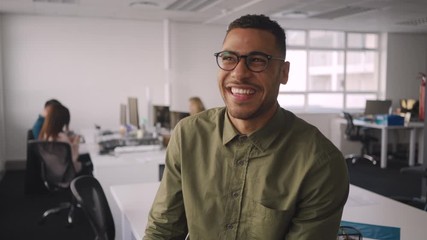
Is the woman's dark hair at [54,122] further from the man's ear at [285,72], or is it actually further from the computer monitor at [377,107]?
the computer monitor at [377,107]

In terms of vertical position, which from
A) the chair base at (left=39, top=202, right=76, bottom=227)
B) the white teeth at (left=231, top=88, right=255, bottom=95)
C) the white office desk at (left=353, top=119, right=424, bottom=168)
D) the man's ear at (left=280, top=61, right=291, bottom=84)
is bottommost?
the chair base at (left=39, top=202, right=76, bottom=227)

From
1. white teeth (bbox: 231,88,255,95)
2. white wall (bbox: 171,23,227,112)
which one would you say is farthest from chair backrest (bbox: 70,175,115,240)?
white wall (bbox: 171,23,227,112)

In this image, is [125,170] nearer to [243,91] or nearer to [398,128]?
[243,91]

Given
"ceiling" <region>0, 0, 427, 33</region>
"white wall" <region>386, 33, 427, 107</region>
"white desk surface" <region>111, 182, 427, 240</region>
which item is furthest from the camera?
"white wall" <region>386, 33, 427, 107</region>

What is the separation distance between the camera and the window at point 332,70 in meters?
8.91

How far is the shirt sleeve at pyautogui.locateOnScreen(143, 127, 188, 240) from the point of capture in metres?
1.39

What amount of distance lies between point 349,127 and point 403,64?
8.78 ft

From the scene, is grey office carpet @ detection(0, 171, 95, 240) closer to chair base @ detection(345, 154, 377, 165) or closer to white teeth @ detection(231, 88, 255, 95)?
white teeth @ detection(231, 88, 255, 95)

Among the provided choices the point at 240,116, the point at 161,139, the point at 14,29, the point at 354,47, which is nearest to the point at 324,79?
the point at 354,47

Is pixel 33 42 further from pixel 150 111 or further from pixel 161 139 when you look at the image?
pixel 161 139

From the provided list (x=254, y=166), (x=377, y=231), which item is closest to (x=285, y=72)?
(x=254, y=166)

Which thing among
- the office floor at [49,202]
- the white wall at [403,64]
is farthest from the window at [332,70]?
the office floor at [49,202]

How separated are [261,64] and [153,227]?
2.19 ft

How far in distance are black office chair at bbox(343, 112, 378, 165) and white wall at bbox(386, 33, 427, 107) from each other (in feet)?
6.13
